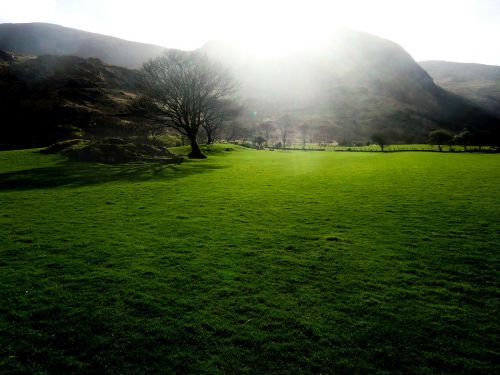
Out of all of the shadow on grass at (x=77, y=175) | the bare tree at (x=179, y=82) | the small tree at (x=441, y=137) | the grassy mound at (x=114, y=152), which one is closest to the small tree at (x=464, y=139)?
the small tree at (x=441, y=137)

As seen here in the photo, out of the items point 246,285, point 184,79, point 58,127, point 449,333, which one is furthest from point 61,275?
point 58,127

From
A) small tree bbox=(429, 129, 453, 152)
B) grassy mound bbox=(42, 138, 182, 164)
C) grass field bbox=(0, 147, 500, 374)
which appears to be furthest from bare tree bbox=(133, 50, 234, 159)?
small tree bbox=(429, 129, 453, 152)

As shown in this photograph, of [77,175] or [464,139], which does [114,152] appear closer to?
[77,175]

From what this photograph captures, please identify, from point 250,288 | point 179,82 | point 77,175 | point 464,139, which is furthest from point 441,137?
point 250,288

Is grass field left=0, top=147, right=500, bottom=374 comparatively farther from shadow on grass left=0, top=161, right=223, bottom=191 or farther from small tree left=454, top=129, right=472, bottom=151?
small tree left=454, top=129, right=472, bottom=151

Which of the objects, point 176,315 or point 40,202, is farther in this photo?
point 40,202

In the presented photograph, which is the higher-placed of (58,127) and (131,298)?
(58,127)

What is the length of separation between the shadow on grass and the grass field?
944 cm

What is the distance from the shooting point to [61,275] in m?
11.9

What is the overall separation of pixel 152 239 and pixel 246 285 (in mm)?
6703

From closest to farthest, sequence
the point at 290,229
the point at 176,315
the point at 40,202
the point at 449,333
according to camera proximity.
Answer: the point at 449,333
the point at 176,315
the point at 290,229
the point at 40,202

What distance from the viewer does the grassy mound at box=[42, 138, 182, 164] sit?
49.7 meters

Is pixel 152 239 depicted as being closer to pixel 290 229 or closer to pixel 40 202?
pixel 290 229

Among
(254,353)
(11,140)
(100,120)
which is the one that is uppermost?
(100,120)
